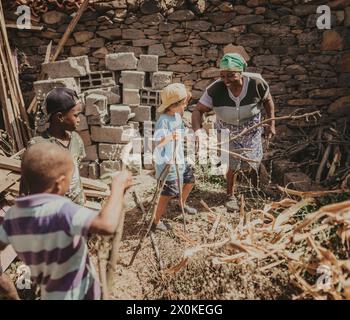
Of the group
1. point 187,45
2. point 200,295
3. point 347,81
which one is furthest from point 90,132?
point 347,81

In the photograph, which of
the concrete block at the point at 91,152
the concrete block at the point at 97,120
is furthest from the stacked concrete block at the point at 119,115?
the concrete block at the point at 91,152

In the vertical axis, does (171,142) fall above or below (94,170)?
above

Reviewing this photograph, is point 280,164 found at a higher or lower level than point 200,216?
higher

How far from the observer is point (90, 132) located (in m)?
5.65

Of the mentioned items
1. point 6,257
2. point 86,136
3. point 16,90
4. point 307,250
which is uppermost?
point 16,90

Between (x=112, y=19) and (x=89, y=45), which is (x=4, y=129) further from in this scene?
(x=112, y=19)

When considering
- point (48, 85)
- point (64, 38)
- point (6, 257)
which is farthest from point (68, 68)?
point (6, 257)

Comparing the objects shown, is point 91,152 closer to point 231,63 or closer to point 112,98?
point 112,98

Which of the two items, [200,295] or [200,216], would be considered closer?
[200,295]

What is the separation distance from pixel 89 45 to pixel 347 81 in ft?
15.2

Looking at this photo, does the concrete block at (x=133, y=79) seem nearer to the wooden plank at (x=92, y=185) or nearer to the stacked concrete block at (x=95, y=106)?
the stacked concrete block at (x=95, y=106)

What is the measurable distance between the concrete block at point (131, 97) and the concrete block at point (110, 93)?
0.42ft

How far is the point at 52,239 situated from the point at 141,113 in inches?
165

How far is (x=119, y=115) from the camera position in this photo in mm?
5516
